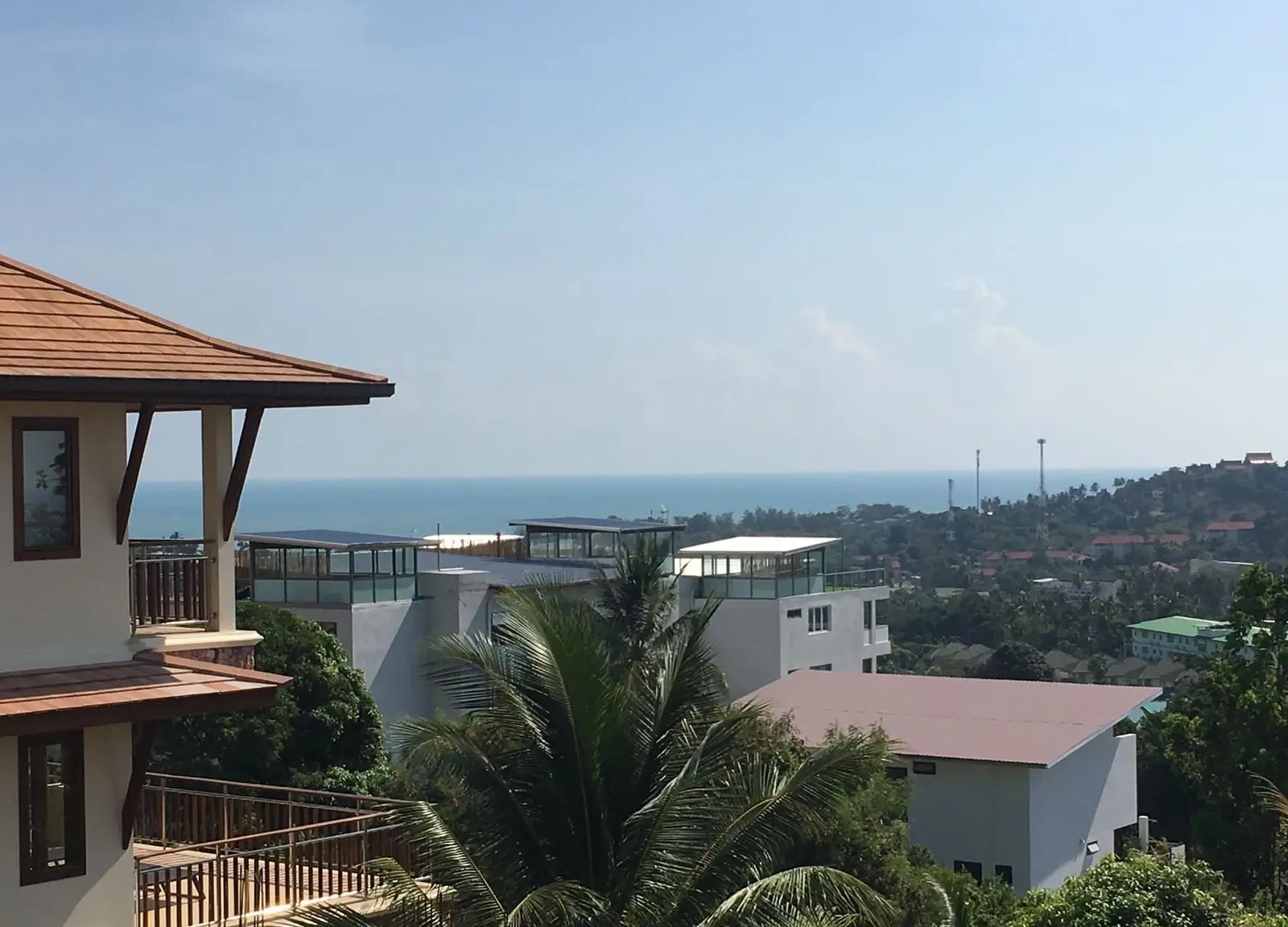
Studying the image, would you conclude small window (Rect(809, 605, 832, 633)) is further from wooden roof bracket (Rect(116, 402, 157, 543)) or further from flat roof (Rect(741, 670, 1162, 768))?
wooden roof bracket (Rect(116, 402, 157, 543))

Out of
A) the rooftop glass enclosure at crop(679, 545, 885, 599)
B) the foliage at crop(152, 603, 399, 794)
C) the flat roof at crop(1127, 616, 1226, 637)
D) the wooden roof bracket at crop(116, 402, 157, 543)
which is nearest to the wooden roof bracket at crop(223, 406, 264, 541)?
the wooden roof bracket at crop(116, 402, 157, 543)

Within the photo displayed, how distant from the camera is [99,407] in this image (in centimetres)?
1195

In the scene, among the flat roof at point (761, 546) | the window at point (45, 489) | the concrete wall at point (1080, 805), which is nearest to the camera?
the window at point (45, 489)

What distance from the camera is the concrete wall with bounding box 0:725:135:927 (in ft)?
37.6

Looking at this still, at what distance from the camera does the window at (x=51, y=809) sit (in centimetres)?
1154

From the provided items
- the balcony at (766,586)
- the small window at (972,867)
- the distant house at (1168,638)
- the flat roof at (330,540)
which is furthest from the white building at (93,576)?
the distant house at (1168,638)

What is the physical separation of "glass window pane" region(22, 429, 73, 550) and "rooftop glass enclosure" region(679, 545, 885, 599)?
3874cm

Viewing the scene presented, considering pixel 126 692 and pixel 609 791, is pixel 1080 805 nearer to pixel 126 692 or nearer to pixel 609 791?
pixel 609 791

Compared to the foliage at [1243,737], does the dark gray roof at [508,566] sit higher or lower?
higher

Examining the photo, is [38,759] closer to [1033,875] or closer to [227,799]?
[227,799]

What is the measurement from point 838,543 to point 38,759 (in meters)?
45.0

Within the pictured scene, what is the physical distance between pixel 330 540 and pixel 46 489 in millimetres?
31966

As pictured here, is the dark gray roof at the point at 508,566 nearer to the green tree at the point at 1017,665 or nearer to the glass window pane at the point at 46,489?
the glass window pane at the point at 46,489

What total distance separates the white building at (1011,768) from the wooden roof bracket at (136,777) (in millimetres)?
22528
